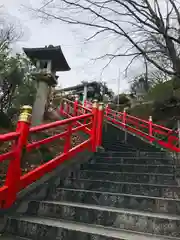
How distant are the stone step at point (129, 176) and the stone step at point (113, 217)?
43.9 inches

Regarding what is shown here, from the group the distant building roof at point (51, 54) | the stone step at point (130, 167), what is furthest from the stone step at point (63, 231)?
the distant building roof at point (51, 54)

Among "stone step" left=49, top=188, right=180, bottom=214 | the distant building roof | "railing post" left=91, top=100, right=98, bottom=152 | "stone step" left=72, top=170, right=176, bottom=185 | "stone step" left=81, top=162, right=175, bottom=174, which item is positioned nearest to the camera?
"stone step" left=49, top=188, right=180, bottom=214

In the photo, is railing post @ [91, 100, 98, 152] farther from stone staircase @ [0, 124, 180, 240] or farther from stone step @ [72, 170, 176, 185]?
stone staircase @ [0, 124, 180, 240]

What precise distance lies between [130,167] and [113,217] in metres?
1.97

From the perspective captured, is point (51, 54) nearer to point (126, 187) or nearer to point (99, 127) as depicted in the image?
point (99, 127)

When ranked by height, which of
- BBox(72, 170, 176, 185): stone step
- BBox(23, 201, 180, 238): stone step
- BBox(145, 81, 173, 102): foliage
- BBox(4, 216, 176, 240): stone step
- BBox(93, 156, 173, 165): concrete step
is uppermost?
BBox(145, 81, 173, 102): foliage

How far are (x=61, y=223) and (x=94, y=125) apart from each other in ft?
9.44

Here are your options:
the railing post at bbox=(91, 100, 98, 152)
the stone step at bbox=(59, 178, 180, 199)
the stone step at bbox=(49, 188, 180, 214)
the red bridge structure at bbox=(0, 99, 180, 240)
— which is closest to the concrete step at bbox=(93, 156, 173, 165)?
the railing post at bbox=(91, 100, 98, 152)

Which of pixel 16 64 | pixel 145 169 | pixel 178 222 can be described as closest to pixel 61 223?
pixel 178 222

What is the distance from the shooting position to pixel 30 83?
8.89m

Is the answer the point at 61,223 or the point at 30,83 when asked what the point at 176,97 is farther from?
the point at 61,223

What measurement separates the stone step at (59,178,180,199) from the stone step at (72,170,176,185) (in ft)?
1.17

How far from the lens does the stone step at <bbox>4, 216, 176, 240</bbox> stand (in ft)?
7.27

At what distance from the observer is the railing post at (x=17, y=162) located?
2.47 metres
